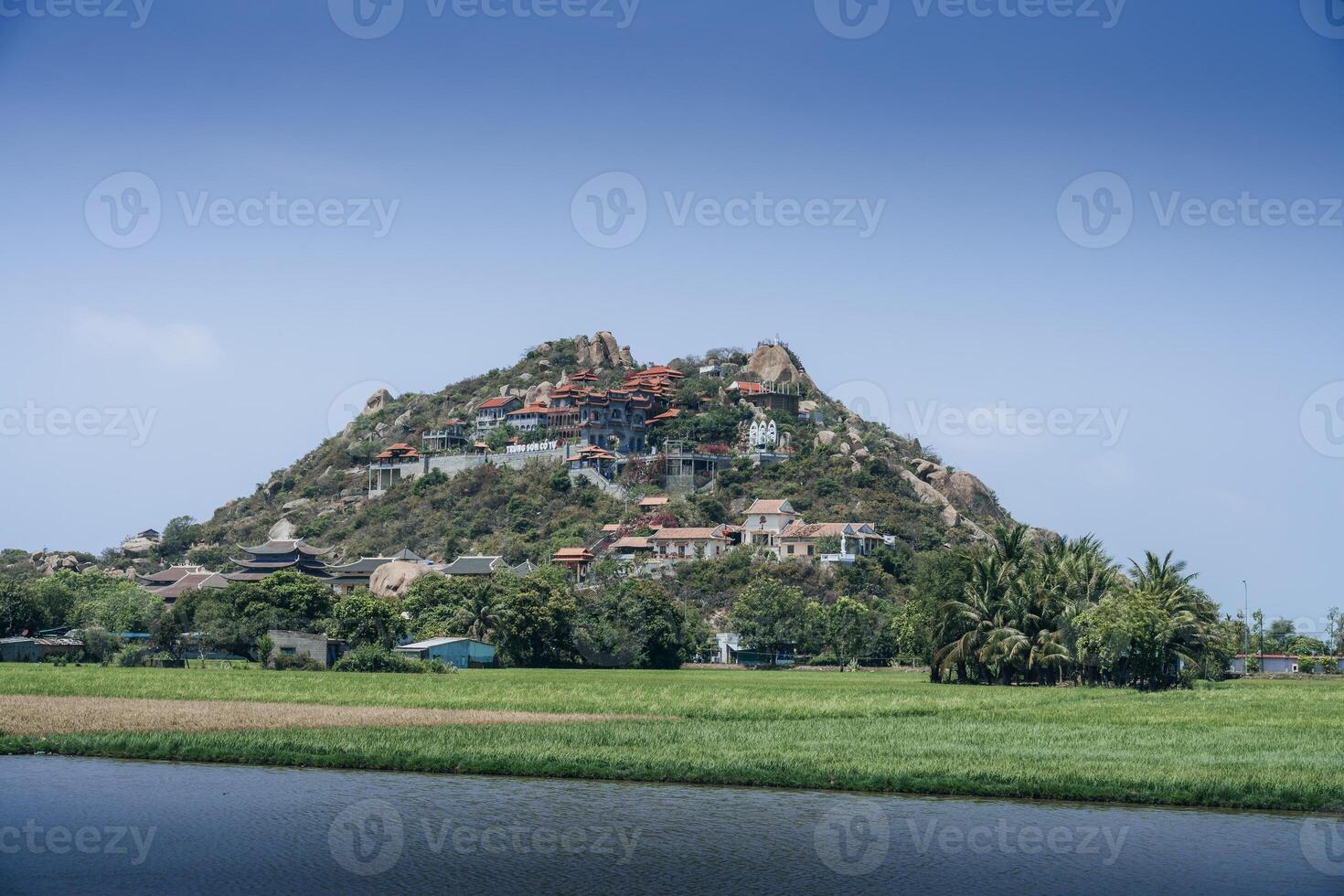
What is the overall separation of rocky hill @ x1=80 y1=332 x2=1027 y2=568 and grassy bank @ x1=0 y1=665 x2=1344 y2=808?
72.2 metres

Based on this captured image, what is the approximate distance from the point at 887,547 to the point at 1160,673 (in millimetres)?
59038

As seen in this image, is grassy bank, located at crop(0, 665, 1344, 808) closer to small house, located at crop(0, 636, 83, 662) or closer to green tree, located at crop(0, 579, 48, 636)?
small house, located at crop(0, 636, 83, 662)

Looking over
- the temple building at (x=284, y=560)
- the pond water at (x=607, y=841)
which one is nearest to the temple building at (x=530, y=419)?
the temple building at (x=284, y=560)

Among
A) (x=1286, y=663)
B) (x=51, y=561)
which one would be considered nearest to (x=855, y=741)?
(x=1286, y=663)

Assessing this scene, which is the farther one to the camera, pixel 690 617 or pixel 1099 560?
pixel 690 617

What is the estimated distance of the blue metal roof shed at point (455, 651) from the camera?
2945 inches

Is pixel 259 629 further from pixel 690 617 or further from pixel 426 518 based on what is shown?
pixel 426 518

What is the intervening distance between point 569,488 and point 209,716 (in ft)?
332

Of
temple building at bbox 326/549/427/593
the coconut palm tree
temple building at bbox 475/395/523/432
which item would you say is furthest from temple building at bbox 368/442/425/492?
the coconut palm tree

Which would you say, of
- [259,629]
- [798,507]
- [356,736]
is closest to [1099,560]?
[356,736]

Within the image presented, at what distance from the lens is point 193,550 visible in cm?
15375

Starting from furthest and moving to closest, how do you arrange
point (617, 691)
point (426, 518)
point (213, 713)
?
point (426, 518), point (617, 691), point (213, 713)

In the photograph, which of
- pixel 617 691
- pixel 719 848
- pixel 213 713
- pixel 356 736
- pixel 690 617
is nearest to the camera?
pixel 719 848

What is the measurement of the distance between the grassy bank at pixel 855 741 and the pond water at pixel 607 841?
119 centimetres
